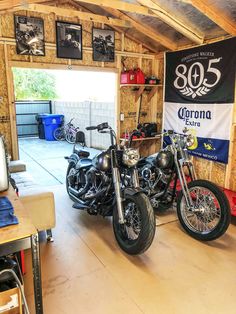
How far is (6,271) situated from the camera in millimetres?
1446

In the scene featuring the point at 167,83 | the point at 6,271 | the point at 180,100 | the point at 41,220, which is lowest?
the point at 41,220

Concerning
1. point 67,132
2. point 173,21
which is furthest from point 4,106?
point 67,132

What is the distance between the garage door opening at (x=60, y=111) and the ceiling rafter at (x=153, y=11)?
2157mm

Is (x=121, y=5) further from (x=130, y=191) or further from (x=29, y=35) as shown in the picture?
(x=130, y=191)

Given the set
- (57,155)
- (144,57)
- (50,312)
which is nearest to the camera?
(50,312)

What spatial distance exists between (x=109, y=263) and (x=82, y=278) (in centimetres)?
31

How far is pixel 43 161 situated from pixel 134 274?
4949 millimetres

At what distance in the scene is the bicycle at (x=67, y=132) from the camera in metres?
9.63

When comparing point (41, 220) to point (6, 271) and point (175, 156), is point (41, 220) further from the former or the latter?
point (175, 156)

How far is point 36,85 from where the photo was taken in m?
13.6

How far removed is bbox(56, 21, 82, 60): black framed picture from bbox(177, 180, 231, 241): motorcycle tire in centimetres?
319

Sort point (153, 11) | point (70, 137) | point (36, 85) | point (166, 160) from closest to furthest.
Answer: point (166, 160) → point (153, 11) → point (70, 137) → point (36, 85)

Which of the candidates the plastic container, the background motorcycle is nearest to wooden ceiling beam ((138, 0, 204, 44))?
the background motorcycle

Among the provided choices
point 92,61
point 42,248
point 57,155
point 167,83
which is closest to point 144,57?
point 167,83
